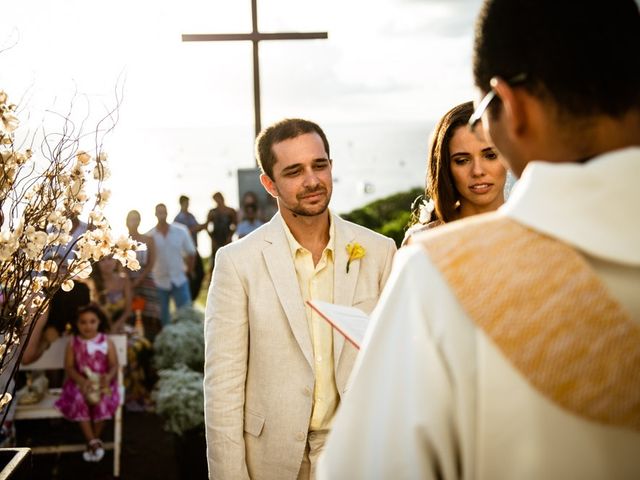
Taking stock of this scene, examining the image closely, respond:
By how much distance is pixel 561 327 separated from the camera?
0.95 m

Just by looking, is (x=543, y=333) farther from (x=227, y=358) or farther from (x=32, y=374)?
(x=32, y=374)

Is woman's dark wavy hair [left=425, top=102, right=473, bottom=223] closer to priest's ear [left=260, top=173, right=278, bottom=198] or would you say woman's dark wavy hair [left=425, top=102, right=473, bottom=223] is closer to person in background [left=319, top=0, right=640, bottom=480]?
priest's ear [left=260, top=173, right=278, bottom=198]

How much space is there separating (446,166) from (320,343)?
34.4 inches

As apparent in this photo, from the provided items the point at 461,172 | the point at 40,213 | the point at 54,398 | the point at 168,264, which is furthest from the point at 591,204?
the point at 168,264

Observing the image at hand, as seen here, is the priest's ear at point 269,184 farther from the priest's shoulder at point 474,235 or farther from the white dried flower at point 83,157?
the priest's shoulder at point 474,235

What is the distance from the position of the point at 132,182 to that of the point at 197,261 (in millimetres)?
6425

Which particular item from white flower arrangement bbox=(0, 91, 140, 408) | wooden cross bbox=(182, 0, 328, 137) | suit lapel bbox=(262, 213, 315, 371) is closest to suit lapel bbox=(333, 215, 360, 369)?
suit lapel bbox=(262, 213, 315, 371)

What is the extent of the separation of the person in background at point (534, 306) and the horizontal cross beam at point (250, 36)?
17.5 ft

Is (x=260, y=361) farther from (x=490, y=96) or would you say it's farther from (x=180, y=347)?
(x=180, y=347)

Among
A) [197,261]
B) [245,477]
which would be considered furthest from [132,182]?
[197,261]

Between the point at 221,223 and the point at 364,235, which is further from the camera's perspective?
the point at 221,223

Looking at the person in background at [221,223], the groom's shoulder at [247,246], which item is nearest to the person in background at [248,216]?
the person in background at [221,223]

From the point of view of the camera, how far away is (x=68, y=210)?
2434 millimetres

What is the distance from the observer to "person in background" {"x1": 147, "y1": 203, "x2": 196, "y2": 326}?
Answer: 8.54 metres
